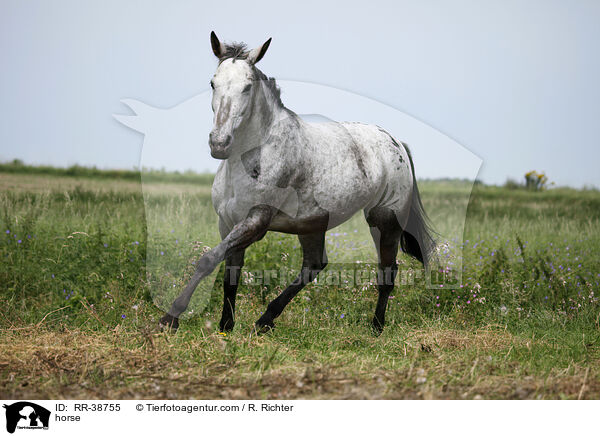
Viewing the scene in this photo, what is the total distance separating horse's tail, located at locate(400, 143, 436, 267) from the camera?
232 inches

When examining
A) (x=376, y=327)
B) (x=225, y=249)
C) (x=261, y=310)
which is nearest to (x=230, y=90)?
(x=225, y=249)

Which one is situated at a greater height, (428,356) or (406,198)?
(406,198)

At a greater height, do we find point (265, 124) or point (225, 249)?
point (265, 124)

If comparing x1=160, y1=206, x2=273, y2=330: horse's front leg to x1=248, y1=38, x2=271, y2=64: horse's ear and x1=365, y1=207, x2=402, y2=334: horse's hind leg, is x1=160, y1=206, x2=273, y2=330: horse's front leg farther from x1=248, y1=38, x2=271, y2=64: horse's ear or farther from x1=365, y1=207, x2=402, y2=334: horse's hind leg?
x1=365, y1=207, x2=402, y2=334: horse's hind leg

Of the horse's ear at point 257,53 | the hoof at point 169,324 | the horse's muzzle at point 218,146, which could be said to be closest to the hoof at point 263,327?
the hoof at point 169,324

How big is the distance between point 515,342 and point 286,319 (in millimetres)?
2163

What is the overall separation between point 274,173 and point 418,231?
1989 millimetres

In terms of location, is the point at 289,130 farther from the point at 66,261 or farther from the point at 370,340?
the point at 66,261

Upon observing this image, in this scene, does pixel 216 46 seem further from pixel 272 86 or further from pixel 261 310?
pixel 261 310

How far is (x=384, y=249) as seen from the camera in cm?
564

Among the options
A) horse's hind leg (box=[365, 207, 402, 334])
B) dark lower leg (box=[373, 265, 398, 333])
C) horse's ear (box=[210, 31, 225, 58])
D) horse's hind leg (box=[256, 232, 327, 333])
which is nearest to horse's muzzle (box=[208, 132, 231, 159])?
horse's ear (box=[210, 31, 225, 58])

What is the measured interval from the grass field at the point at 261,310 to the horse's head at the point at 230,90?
1.36 metres

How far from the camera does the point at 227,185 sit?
4.62 meters

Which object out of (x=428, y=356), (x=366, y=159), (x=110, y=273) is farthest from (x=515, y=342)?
(x=110, y=273)
